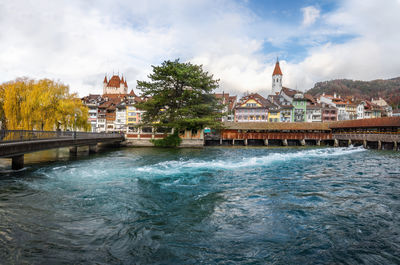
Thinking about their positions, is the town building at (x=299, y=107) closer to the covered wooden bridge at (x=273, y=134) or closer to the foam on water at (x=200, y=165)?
the covered wooden bridge at (x=273, y=134)

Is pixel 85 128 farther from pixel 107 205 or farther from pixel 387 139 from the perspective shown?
pixel 387 139

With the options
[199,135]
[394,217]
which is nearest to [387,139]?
[199,135]

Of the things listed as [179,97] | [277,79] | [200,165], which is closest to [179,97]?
[179,97]

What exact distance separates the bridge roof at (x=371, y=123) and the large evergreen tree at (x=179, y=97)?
22.1 m

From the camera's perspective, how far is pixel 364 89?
130m

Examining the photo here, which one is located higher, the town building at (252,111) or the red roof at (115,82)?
the red roof at (115,82)

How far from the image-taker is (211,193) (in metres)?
7.91

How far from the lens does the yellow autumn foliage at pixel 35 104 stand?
66.7 feet

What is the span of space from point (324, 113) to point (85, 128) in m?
60.0

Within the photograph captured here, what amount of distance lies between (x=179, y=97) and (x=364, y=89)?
13770 centimetres

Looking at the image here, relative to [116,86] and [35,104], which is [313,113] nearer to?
[35,104]

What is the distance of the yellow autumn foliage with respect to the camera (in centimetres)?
2033

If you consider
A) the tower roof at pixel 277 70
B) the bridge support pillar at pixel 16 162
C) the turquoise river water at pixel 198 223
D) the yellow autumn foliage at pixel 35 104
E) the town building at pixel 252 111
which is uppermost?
the tower roof at pixel 277 70

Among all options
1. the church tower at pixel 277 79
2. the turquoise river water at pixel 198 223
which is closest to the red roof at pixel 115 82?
the church tower at pixel 277 79
